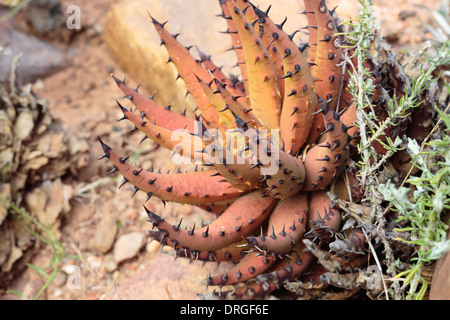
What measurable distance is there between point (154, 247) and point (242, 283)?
2.83ft

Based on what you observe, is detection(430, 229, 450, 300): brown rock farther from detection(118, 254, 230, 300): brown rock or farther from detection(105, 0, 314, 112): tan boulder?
detection(105, 0, 314, 112): tan boulder

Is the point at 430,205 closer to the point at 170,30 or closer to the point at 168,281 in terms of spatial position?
the point at 168,281

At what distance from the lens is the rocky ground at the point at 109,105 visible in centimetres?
247

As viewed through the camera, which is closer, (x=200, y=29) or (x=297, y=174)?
(x=297, y=174)

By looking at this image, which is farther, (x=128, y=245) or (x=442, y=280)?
(x=128, y=245)

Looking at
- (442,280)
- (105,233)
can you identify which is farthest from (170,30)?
(442,280)

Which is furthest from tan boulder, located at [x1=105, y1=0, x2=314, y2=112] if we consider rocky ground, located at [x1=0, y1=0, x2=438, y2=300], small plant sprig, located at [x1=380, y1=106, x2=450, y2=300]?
small plant sprig, located at [x1=380, y1=106, x2=450, y2=300]

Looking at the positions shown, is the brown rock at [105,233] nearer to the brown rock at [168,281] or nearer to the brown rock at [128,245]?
the brown rock at [128,245]

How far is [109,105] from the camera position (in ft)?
11.8

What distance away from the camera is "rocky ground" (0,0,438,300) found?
247cm

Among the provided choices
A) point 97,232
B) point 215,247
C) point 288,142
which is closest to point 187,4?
point 97,232

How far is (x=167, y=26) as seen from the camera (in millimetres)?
3283

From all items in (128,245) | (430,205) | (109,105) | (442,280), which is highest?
(430,205)
